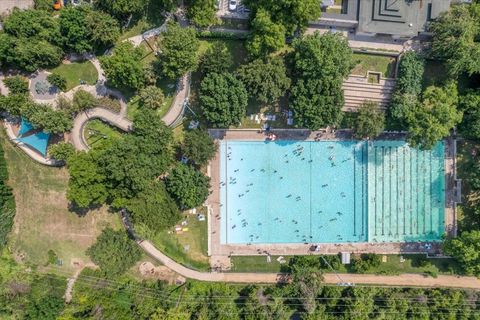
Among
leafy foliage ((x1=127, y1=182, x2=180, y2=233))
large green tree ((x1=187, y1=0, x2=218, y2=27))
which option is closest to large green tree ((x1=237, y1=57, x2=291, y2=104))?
large green tree ((x1=187, y1=0, x2=218, y2=27))

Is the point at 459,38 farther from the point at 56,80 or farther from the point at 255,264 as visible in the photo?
the point at 56,80

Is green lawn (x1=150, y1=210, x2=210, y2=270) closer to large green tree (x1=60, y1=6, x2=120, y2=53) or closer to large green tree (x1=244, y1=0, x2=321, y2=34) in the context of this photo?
large green tree (x1=60, y1=6, x2=120, y2=53)

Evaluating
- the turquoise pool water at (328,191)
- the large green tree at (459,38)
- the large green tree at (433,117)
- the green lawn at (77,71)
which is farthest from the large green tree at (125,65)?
the large green tree at (459,38)

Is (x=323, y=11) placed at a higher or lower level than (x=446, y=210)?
higher

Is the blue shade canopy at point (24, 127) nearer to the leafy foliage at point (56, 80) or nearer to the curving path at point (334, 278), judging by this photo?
the leafy foliage at point (56, 80)

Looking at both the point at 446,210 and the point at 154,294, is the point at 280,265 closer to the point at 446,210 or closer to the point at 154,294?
the point at 154,294

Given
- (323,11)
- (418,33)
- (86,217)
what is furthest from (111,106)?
(418,33)
